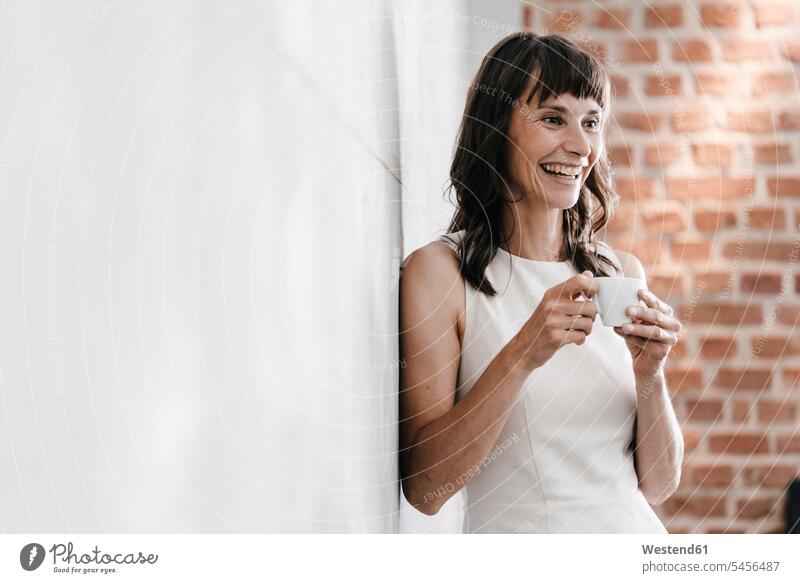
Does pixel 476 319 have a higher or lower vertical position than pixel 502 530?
higher

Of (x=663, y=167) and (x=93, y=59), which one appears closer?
(x=93, y=59)

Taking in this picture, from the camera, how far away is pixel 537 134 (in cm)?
53

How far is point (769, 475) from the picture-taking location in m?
0.94

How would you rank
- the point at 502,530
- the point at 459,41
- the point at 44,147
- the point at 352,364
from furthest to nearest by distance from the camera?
the point at 459,41 → the point at 502,530 → the point at 352,364 → the point at 44,147

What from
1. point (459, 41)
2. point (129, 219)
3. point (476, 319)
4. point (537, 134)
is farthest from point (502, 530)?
point (459, 41)

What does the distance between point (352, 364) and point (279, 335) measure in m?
0.12

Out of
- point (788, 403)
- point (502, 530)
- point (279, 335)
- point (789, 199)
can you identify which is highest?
point (279, 335)

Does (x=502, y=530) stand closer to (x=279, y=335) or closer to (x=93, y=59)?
(x=279, y=335)

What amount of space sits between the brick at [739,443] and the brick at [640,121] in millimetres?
369

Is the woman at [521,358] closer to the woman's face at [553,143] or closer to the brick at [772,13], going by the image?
the woman's face at [553,143]

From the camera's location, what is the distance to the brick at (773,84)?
0.90 metres
